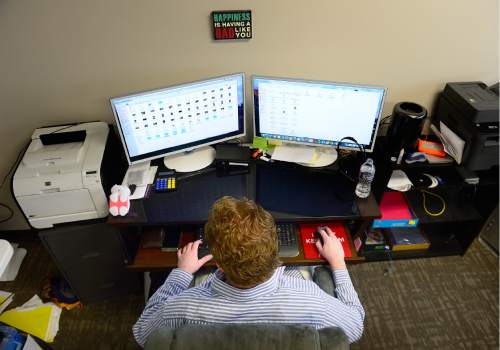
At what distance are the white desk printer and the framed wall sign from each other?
763mm

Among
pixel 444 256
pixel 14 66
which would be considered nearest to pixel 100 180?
pixel 14 66

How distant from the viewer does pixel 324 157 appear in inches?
66.8

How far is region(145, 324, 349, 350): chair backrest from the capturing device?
77 centimetres

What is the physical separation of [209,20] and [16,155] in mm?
1349

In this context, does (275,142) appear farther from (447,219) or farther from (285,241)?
(447,219)

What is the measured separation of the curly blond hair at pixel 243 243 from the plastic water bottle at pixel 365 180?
2.37 ft

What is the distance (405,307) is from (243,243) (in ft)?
4.58

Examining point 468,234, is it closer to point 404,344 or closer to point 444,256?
point 444,256

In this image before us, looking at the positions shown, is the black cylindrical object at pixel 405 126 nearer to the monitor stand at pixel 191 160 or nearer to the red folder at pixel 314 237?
the red folder at pixel 314 237

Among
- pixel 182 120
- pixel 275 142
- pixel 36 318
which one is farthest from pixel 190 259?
pixel 36 318

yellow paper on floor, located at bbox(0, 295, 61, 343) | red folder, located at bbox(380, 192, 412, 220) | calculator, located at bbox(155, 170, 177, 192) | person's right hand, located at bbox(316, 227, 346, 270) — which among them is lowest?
yellow paper on floor, located at bbox(0, 295, 61, 343)

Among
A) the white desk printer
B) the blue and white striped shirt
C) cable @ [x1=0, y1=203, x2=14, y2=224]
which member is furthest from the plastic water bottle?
cable @ [x1=0, y1=203, x2=14, y2=224]

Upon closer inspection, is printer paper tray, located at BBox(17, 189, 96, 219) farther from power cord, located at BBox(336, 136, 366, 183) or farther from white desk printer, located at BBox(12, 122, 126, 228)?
power cord, located at BBox(336, 136, 366, 183)

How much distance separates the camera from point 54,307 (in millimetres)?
1857
